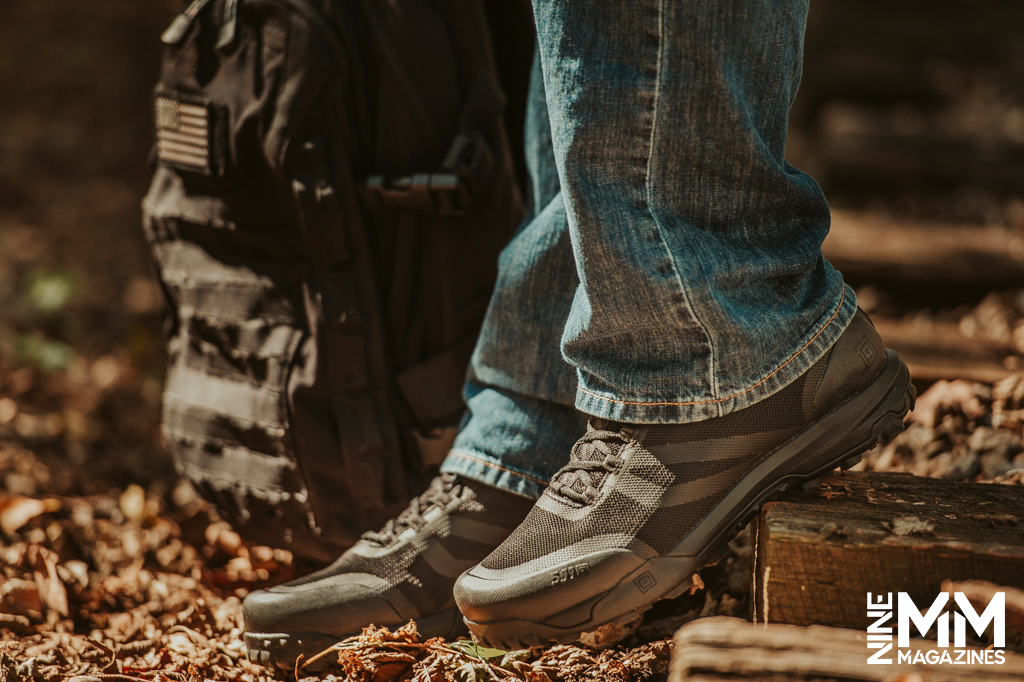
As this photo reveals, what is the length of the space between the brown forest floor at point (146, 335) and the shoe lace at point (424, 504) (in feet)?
0.51

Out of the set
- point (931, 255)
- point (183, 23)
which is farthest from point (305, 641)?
point (931, 255)

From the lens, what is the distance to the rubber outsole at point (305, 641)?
1146 mm

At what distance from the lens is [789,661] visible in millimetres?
771

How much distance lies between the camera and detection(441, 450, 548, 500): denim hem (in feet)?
3.85

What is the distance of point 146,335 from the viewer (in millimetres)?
2947

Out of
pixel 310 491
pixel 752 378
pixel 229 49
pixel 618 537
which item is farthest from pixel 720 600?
pixel 229 49

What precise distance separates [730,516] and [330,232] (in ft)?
2.49

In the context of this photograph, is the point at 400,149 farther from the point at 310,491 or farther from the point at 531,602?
the point at 531,602

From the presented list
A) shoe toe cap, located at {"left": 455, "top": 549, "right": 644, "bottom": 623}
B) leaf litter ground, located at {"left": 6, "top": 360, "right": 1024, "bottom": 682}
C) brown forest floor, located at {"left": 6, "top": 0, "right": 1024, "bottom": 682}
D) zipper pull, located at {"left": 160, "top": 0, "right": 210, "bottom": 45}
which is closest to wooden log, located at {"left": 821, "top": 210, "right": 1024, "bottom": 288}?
brown forest floor, located at {"left": 6, "top": 0, "right": 1024, "bottom": 682}

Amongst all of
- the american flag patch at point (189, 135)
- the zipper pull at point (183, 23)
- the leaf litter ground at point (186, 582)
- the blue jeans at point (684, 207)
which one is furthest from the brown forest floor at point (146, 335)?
the zipper pull at point (183, 23)

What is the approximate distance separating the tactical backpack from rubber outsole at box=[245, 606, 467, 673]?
0.81ft

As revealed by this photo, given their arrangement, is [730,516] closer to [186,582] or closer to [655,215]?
[655,215]

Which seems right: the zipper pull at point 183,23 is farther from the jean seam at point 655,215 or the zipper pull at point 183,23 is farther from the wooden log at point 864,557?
the wooden log at point 864,557

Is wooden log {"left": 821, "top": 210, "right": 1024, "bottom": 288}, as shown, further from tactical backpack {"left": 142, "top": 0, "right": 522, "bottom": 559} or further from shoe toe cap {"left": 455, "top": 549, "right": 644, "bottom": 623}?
shoe toe cap {"left": 455, "top": 549, "right": 644, "bottom": 623}
